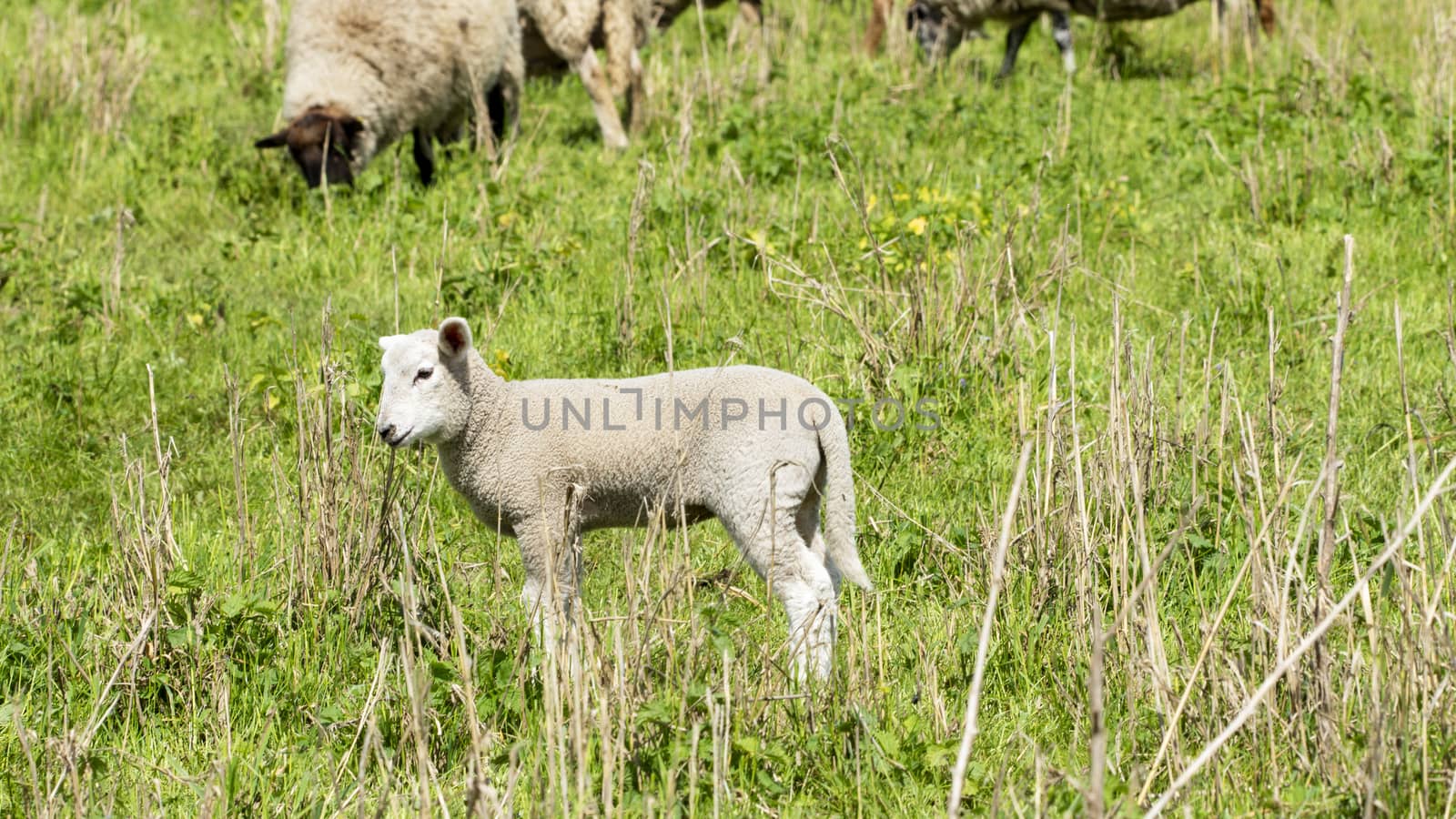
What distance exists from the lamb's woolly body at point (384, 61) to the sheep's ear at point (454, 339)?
4972mm

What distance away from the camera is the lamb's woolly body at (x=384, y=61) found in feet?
27.9

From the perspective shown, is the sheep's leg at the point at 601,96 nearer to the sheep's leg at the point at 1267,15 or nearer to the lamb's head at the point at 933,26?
the lamb's head at the point at 933,26

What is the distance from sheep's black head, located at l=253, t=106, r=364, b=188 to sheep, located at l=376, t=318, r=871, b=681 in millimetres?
4436

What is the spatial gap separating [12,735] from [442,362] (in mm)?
1238

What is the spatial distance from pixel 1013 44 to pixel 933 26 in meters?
0.65

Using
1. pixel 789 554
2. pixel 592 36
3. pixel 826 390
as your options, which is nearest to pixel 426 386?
pixel 789 554

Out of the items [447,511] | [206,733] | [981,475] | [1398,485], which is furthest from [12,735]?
[1398,485]

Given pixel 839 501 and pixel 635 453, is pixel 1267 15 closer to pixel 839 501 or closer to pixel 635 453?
pixel 839 501

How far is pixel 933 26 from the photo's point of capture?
10.9 meters

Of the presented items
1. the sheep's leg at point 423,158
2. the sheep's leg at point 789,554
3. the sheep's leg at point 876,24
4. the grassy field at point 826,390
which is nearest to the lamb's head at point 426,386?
the grassy field at point 826,390

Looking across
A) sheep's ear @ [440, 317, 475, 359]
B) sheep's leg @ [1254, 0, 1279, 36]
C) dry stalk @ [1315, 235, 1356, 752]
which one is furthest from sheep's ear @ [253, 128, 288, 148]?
sheep's leg @ [1254, 0, 1279, 36]

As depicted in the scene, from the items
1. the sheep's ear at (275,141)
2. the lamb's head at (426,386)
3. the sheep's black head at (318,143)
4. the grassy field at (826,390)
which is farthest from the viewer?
the sheep's black head at (318,143)

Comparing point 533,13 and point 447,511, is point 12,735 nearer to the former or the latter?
point 447,511

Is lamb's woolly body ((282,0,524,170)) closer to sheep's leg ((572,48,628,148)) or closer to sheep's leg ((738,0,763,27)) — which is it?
sheep's leg ((572,48,628,148))
